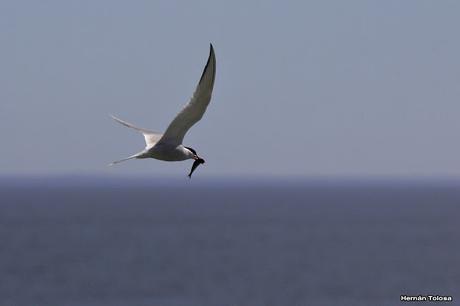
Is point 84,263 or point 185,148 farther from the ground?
point 185,148

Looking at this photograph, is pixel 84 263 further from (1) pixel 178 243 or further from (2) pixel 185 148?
(2) pixel 185 148

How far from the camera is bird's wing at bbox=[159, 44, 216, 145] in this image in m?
19.1

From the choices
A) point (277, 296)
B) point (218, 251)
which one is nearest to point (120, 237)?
point (218, 251)

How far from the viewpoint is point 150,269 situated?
113 metres

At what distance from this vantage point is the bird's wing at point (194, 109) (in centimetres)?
1911

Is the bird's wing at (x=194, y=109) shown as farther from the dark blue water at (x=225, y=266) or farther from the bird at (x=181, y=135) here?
the dark blue water at (x=225, y=266)

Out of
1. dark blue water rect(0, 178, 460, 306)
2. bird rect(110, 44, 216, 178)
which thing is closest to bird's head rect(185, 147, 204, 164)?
bird rect(110, 44, 216, 178)

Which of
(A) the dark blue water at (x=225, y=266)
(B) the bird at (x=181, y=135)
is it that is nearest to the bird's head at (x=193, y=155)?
(B) the bird at (x=181, y=135)

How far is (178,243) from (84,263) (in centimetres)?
3305

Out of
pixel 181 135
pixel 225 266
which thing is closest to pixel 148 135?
pixel 181 135

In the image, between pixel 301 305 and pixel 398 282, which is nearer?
pixel 301 305

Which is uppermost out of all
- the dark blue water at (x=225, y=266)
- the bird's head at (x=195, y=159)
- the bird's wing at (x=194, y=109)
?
the bird's wing at (x=194, y=109)

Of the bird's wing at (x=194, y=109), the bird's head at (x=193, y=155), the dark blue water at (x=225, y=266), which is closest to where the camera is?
the bird's wing at (x=194, y=109)

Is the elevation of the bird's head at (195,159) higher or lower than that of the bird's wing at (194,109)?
lower
